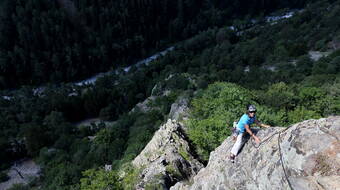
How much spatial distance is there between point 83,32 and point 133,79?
37.7 m

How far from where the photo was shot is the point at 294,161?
7.73m

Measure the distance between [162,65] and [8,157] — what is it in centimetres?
5005

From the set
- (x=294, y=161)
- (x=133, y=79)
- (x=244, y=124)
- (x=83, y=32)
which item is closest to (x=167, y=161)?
(x=244, y=124)

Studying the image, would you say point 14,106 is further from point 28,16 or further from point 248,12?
point 248,12

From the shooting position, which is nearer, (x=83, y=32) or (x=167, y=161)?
(x=167, y=161)

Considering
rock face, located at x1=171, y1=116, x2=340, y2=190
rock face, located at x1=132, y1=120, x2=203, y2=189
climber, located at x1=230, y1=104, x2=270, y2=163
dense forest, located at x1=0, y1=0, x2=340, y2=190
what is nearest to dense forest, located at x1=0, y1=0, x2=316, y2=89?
dense forest, located at x1=0, y1=0, x2=340, y2=190

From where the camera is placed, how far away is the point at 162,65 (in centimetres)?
7969

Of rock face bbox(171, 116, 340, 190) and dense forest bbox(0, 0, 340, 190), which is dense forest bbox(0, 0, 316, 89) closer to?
dense forest bbox(0, 0, 340, 190)

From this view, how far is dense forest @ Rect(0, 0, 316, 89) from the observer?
79.2 metres

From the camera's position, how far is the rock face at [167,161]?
16.0 m

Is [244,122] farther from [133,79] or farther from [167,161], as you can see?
[133,79]

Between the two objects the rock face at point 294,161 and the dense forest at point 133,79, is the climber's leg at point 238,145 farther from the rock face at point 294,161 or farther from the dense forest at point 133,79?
the dense forest at point 133,79

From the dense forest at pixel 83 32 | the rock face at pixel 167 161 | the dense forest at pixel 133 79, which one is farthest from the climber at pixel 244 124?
the dense forest at pixel 83 32

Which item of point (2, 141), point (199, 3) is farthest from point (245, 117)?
point (199, 3)
